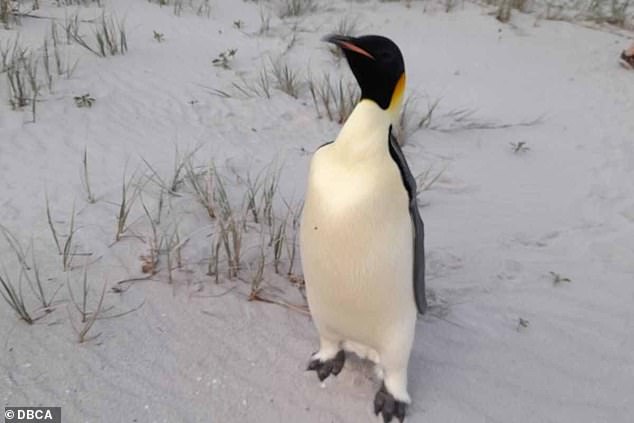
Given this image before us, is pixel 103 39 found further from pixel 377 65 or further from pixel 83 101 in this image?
pixel 377 65

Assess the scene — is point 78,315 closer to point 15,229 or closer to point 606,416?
point 15,229

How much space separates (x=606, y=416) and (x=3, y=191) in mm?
2440

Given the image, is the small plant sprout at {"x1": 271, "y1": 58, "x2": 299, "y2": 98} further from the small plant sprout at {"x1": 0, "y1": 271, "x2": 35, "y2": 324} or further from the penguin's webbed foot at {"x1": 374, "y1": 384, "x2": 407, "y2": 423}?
the penguin's webbed foot at {"x1": 374, "y1": 384, "x2": 407, "y2": 423}

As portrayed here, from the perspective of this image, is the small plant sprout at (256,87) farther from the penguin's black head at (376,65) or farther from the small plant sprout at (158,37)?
the penguin's black head at (376,65)

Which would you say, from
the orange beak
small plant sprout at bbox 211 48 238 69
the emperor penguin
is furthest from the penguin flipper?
small plant sprout at bbox 211 48 238 69

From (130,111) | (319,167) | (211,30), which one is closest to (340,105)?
(130,111)

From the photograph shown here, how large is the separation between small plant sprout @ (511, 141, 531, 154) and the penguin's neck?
90.0 inches

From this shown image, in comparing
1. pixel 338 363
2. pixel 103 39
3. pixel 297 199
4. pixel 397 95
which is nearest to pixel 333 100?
pixel 297 199

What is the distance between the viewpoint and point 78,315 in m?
1.93

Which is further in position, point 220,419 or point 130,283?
point 130,283

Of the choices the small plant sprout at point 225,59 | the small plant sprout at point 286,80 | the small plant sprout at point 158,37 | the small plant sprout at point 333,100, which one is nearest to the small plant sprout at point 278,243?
the small plant sprout at point 333,100

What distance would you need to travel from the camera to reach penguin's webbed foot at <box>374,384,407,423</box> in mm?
1750

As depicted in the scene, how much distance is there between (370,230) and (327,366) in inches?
23.6

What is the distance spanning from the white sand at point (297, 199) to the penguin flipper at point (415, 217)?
387 millimetres
